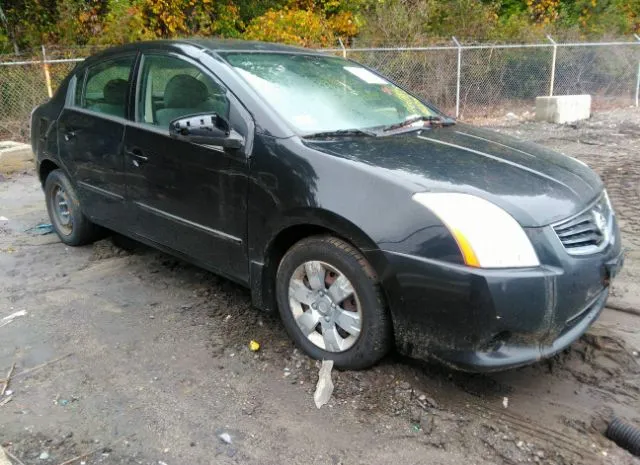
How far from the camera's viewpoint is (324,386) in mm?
2938

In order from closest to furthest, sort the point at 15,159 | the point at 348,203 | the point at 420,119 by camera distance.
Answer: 1. the point at 348,203
2. the point at 420,119
3. the point at 15,159

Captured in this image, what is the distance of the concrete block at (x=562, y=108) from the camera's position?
11.9 m

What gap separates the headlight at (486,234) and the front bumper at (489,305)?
42 mm

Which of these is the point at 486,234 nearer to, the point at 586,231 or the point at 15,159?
the point at 586,231

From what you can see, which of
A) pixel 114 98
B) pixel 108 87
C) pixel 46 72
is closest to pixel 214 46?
pixel 114 98

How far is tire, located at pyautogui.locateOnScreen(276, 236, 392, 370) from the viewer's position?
9.28 feet

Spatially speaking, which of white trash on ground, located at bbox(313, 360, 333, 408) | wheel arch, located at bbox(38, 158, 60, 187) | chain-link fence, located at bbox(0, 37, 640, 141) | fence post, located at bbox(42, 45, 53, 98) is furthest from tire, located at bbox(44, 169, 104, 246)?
chain-link fence, located at bbox(0, 37, 640, 141)

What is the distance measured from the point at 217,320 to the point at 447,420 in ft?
5.47

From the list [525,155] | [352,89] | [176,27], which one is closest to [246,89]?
[352,89]

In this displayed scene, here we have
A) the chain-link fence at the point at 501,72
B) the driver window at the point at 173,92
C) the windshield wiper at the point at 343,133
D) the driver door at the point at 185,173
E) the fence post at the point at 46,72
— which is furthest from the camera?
the chain-link fence at the point at 501,72

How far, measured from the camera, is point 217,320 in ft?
12.4

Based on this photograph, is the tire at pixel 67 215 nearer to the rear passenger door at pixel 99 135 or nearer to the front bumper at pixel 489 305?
the rear passenger door at pixel 99 135

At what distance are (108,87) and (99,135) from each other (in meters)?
0.39

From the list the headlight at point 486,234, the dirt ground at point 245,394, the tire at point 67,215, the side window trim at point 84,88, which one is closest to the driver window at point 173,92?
the side window trim at point 84,88
